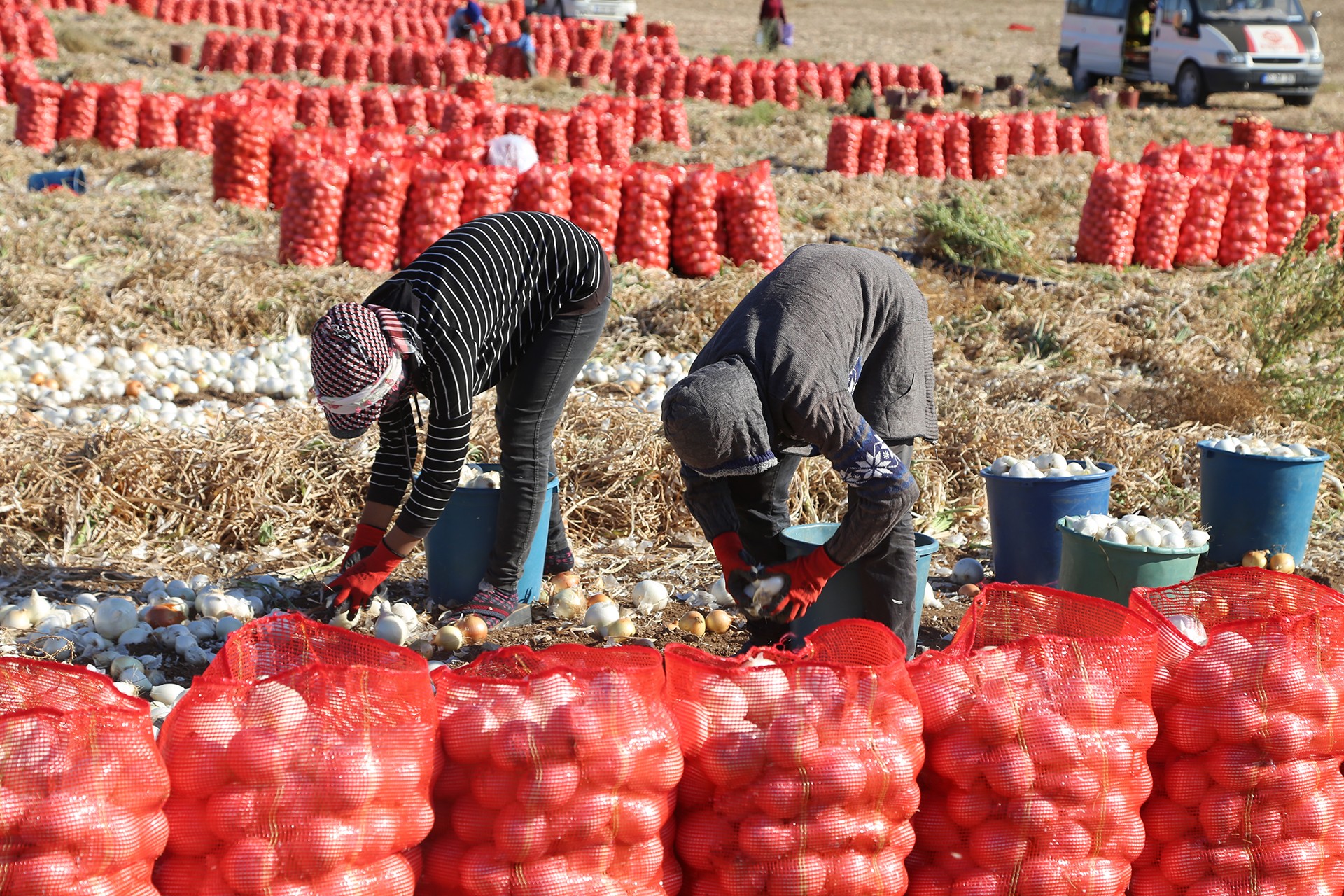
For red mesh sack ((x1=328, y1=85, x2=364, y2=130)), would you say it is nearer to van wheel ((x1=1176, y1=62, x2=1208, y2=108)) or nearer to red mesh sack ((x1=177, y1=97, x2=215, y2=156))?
red mesh sack ((x1=177, y1=97, x2=215, y2=156))

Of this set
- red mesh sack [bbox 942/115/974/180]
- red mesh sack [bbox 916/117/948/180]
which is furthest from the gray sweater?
red mesh sack [bbox 942/115/974/180]

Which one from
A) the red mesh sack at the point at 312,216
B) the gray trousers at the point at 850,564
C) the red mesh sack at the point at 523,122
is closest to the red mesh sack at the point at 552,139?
the red mesh sack at the point at 523,122

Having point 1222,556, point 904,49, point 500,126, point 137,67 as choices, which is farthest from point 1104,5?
point 1222,556

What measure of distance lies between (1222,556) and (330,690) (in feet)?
10.6

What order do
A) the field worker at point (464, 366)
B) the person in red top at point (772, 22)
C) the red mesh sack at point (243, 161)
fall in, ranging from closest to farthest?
the field worker at point (464, 366), the red mesh sack at point (243, 161), the person in red top at point (772, 22)

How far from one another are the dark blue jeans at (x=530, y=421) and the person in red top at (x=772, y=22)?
2388 cm

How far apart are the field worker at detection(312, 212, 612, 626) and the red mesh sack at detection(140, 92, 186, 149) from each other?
9.79 metres

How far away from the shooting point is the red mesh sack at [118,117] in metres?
11.6

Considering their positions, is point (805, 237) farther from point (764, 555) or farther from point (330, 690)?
point (330, 690)

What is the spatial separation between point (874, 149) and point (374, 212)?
20.8 feet

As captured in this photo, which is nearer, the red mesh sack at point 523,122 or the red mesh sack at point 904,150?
the red mesh sack at point 523,122

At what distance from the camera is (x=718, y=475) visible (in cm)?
255

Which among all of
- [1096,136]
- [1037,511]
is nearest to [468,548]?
[1037,511]

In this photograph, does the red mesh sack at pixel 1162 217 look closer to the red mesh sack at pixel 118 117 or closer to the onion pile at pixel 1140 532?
the onion pile at pixel 1140 532
